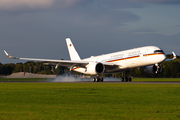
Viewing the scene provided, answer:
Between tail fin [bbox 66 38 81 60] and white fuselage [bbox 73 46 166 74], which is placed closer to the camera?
white fuselage [bbox 73 46 166 74]

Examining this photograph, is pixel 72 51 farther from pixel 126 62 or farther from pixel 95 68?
pixel 126 62

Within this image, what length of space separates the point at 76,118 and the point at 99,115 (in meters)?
1.06

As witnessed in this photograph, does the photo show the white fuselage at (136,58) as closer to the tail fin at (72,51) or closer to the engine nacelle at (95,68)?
the engine nacelle at (95,68)

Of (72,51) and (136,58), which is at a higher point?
(72,51)

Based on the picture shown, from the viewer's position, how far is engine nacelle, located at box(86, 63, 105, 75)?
4712cm

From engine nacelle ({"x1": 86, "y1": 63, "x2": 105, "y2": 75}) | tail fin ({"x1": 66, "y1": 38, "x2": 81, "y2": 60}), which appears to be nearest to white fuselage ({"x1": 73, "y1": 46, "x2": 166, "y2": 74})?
engine nacelle ({"x1": 86, "y1": 63, "x2": 105, "y2": 75})

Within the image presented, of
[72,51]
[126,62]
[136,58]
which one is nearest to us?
[136,58]

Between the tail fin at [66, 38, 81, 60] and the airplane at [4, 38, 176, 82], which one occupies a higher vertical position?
the tail fin at [66, 38, 81, 60]

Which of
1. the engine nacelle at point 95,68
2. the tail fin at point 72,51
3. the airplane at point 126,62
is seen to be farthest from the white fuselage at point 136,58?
the tail fin at point 72,51

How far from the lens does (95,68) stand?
154 ft

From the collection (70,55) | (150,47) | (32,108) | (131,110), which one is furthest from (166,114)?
(70,55)

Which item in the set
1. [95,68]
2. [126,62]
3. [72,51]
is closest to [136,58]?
[126,62]

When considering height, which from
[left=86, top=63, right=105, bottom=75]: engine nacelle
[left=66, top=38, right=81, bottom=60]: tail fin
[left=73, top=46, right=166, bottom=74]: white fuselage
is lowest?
[left=86, top=63, right=105, bottom=75]: engine nacelle

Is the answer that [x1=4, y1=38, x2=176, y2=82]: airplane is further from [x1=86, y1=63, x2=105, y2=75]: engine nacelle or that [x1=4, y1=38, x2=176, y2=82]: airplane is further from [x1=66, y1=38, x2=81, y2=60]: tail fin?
[x1=66, y1=38, x2=81, y2=60]: tail fin
